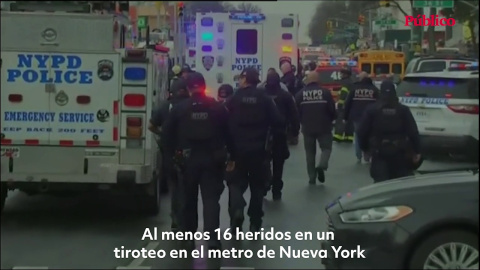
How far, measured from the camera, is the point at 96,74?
9.48 metres

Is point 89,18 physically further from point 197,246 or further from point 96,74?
point 197,246

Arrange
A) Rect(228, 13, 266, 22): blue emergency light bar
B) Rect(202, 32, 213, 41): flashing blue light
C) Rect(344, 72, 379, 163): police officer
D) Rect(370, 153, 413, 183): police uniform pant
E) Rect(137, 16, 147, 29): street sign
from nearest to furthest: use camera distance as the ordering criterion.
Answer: Rect(370, 153, 413, 183): police uniform pant → Rect(137, 16, 147, 29): street sign → Rect(344, 72, 379, 163): police officer → Rect(228, 13, 266, 22): blue emergency light bar → Rect(202, 32, 213, 41): flashing blue light

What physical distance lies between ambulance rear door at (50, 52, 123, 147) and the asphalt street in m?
1.04

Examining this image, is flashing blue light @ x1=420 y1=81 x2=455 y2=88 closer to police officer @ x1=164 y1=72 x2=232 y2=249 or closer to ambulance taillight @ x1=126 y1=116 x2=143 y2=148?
ambulance taillight @ x1=126 y1=116 x2=143 y2=148


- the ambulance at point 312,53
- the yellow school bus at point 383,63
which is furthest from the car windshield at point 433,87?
the ambulance at point 312,53

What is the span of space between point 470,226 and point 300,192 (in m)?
6.37

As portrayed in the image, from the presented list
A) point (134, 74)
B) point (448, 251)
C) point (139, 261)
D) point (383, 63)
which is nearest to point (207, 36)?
point (134, 74)

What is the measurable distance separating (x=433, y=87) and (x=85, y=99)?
7704 mm

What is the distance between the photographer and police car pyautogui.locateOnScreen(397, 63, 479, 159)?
14391mm

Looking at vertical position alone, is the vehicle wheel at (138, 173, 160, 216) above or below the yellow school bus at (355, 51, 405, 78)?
below

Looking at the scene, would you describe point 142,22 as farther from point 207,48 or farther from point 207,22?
point 207,48

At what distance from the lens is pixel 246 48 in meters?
21.6

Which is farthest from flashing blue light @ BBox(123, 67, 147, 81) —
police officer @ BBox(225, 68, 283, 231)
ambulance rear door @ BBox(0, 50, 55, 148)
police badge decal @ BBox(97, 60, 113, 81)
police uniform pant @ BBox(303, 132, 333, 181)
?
police uniform pant @ BBox(303, 132, 333, 181)

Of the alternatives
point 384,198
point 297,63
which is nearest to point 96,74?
point 384,198
